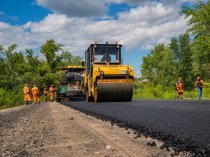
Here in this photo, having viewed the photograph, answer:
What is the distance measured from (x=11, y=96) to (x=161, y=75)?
50277 mm

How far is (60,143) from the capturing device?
17.4 ft

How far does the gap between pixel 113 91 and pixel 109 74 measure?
848 millimetres

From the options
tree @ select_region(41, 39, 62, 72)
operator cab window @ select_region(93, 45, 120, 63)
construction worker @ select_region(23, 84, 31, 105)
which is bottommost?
construction worker @ select_region(23, 84, 31, 105)

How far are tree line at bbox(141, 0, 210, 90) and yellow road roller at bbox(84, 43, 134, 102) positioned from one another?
69.3 feet

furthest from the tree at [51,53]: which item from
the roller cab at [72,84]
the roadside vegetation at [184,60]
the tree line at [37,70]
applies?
the roller cab at [72,84]

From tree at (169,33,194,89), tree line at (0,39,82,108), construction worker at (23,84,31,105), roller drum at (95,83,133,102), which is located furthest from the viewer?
tree at (169,33,194,89)

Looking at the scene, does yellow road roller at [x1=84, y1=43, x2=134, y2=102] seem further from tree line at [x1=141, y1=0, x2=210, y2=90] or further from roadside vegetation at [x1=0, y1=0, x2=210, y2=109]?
tree line at [x1=141, y1=0, x2=210, y2=90]

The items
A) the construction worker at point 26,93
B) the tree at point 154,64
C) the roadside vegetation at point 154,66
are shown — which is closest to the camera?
the construction worker at point 26,93

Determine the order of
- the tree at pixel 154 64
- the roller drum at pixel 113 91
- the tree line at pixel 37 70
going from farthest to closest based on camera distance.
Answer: the tree at pixel 154 64, the tree line at pixel 37 70, the roller drum at pixel 113 91

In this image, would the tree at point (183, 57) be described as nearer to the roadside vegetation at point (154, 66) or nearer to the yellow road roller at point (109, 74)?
the roadside vegetation at point (154, 66)

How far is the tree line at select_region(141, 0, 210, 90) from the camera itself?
41.4 m

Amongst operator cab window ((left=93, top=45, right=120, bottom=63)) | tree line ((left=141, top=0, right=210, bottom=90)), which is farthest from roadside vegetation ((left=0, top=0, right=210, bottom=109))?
operator cab window ((left=93, top=45, right=120, bottom=63))

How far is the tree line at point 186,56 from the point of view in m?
41.4

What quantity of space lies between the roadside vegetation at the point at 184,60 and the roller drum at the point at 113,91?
1116 cm
